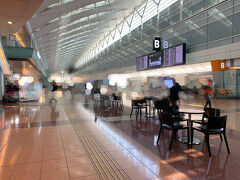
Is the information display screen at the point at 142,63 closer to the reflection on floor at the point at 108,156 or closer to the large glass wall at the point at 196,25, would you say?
the large glass wall at the point at 196,25

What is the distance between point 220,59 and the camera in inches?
386

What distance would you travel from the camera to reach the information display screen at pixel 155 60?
13359 millimetres

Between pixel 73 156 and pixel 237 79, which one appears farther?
pixel 237 79

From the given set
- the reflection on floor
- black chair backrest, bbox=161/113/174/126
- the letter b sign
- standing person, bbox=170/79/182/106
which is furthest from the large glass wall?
black chair backrest, bbox=161/113/174/126

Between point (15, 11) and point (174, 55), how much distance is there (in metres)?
9.69

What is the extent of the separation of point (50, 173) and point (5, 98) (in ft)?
43.3

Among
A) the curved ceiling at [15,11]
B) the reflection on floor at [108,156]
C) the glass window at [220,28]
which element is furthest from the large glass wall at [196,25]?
the curved ceiling at [15,11]

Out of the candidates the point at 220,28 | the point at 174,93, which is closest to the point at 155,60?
the point at 220,28

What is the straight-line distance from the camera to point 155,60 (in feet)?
45.7

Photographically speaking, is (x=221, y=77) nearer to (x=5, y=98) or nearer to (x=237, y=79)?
(x=237, y=79)

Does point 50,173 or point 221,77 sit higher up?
point 221,77

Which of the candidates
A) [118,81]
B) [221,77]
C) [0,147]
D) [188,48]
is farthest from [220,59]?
[118,81]

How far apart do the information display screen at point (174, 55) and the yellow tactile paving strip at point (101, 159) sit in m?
8.48

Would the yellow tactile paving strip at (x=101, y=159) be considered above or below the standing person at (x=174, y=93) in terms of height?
A: below
